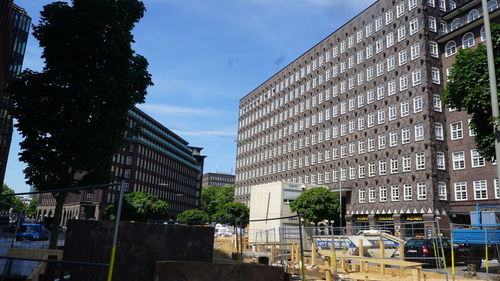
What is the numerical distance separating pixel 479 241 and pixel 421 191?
1028 inches

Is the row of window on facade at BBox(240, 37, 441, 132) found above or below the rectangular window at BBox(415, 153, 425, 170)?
above

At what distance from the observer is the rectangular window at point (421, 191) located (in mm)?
42906

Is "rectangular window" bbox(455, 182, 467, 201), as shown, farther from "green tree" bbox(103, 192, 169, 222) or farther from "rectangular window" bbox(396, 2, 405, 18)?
Answer: "green tree" bbox(103, 192, 169, 222)

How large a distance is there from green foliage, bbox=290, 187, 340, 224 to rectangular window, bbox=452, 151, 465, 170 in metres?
13.8

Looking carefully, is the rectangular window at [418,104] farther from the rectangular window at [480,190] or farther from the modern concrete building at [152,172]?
the modern concrete building at [152,172]

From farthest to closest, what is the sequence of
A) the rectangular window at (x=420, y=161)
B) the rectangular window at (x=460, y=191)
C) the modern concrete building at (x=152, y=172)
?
the modern concrete building at (x=152, y=172), the rectangular window at (x=420, y=161), the rectangular window at (x=460, y=191)

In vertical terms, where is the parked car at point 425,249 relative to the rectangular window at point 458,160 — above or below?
below

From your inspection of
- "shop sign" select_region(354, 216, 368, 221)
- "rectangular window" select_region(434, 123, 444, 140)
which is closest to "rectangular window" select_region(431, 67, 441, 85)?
"rectangular window" select_region(434, 123, 444, 140)

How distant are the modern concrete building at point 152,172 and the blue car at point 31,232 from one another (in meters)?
61.6

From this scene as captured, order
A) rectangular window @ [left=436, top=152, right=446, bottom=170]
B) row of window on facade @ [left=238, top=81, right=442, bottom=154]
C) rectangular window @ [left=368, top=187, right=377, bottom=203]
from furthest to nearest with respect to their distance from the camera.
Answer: rectangular window @ [left=368, top=187, right=377, bottom=203]
row of window on facade @ [left=238, top=81, right=442, bottom=154]
rectangular window @ [left=436, top=152, right=446, bottom=170]

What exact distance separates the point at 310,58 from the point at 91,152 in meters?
52.7

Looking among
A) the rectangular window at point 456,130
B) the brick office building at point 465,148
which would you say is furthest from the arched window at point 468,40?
the rectangular window at point 456,130

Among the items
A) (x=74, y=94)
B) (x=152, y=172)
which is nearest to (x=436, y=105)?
(x=74, y=94)

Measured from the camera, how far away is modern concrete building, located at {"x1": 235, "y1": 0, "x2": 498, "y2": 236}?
145 ft
